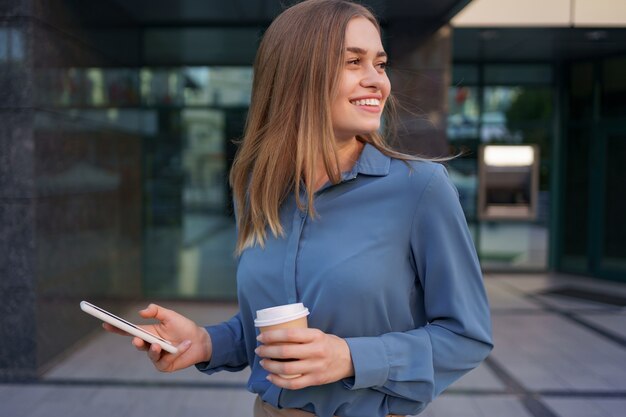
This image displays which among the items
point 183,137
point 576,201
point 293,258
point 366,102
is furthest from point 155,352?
point 576,201

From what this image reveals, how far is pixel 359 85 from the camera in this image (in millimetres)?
1354

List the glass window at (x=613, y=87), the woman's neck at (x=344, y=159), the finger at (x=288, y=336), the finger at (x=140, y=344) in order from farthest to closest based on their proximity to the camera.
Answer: the glass window at (x=613, y=87), the woman's neck at (x=344, y=159), the finger at (x=140, y=344), the finger at (x=288, y=336)

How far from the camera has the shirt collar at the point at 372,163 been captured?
134 centimetres

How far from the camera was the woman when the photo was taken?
4.00 feet

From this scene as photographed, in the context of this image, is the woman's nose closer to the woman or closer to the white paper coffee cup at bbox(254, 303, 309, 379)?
the woman

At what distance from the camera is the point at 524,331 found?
657 cm

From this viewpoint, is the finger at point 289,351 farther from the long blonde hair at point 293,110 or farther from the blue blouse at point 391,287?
the long blonde hair at point 293,110

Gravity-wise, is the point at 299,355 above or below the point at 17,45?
below

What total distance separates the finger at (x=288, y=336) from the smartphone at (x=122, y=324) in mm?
346

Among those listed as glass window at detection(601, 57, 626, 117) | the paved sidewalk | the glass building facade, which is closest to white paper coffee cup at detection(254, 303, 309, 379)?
the glass building facade

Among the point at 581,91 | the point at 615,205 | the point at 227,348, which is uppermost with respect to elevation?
the point at 581,91

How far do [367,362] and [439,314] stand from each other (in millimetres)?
196

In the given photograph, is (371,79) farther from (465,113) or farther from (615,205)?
(615,205)

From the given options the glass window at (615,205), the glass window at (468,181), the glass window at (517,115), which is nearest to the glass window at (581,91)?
the glass window at (517,115)
